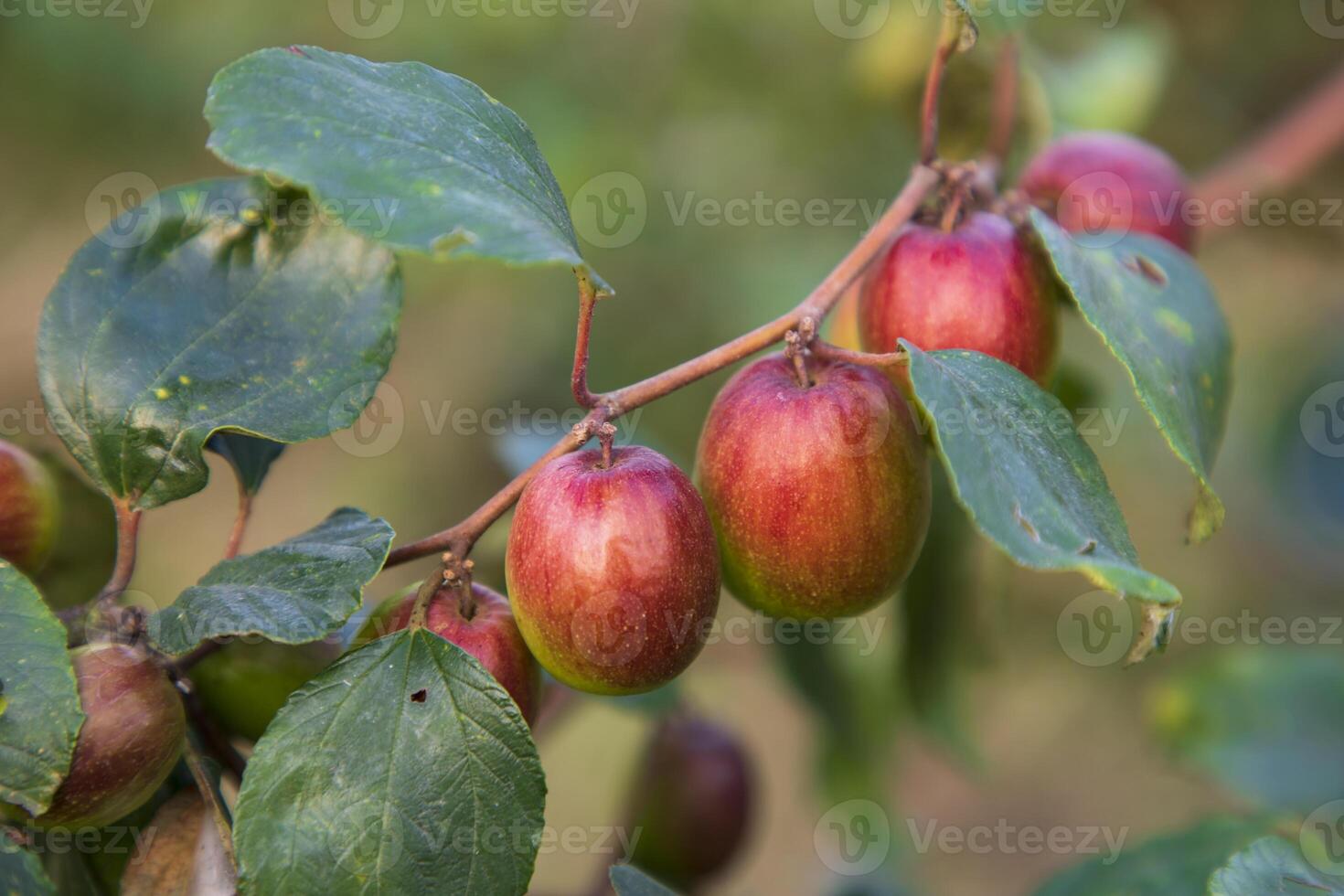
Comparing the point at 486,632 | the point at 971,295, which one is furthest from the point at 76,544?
the point at 971,295

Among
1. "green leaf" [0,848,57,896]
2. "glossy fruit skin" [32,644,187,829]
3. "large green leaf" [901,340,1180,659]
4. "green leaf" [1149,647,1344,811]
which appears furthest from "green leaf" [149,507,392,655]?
"green leaf" [1149,647,1344,811]

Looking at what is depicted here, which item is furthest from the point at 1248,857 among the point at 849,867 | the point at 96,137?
the point at 96,137

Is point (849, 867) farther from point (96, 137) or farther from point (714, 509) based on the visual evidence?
point (96, 137)

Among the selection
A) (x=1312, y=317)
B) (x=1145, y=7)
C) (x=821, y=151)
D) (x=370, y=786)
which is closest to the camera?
(x=370, y=786)

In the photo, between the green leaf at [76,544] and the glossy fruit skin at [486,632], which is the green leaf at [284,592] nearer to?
the glossy fruit skin at [486,632]

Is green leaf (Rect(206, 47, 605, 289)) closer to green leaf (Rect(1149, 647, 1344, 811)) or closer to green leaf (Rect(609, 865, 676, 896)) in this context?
green leaf (Rect(609, 865, 676, 896))

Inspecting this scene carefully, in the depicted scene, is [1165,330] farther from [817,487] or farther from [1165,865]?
[1165,865]
